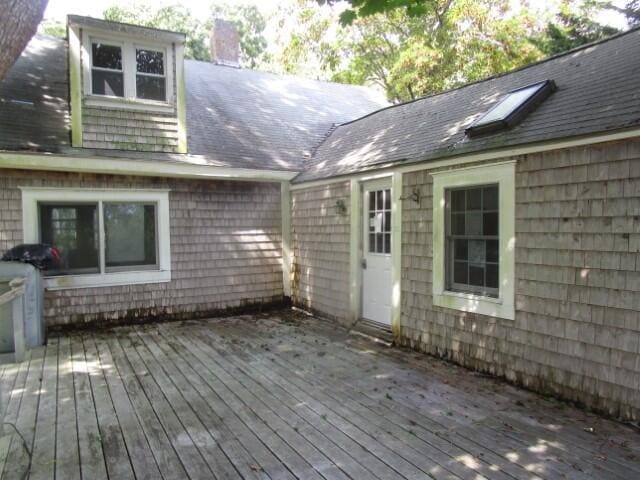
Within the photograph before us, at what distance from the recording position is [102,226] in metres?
6.79

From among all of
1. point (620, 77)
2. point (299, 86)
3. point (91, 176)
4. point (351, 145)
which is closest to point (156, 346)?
point (91, 176)

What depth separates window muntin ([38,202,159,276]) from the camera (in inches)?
261

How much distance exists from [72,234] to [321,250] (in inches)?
149

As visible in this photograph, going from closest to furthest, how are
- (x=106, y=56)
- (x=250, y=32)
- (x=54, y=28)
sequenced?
(x=106, y=56) → (x=54, y=28) → (x=250, y=32)

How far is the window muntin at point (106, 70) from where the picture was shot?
6812 mm

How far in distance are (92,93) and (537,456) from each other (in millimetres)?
7154

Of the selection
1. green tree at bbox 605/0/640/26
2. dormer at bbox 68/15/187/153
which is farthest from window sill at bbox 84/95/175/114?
green tree at bbox 605/0/640/26

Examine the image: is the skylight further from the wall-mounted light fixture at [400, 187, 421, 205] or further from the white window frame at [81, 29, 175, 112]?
the white window frame at [81, 29, 175, 112]

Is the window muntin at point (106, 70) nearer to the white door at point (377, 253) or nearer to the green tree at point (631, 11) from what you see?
the white door at point (377, 253)

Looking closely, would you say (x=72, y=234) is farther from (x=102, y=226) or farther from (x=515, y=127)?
(x=515, y=127)

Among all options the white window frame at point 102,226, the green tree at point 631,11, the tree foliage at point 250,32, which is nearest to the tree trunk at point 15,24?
the white window frame at point 102,226

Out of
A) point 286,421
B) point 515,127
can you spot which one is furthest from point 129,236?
point 515,127

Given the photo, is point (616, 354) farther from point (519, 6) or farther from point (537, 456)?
point (519, 6)

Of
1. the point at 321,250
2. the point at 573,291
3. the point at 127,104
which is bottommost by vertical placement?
the point at 573,291
